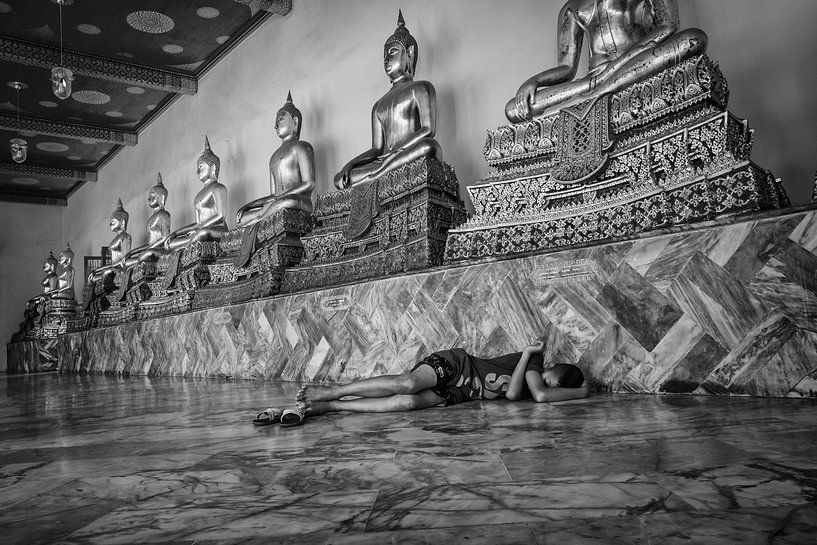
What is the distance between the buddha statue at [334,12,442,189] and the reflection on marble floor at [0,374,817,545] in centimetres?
227

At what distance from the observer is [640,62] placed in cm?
250

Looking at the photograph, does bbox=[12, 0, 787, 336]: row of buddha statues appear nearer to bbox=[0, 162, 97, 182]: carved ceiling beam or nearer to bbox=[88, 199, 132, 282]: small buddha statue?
bbox=[88, 199, 132, 282]: small buddha statue

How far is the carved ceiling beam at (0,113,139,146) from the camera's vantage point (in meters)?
8.61

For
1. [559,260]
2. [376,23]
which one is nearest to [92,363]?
[376,23]

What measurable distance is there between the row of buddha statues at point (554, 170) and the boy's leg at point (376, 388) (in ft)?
2.98

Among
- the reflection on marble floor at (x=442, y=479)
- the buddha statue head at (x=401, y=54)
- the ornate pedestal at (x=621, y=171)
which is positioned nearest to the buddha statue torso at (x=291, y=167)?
the buddha statue head at (x=401, y=54)

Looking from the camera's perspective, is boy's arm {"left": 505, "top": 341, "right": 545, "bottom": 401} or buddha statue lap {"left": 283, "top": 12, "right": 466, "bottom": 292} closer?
boy's arm {"left": 505, "top": 341, "right": 545, "bottom": 401}

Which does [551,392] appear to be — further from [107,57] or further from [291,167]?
[107,57]

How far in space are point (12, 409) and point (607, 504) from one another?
2927mm

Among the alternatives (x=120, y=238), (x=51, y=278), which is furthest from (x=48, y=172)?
(x=120, y=238)

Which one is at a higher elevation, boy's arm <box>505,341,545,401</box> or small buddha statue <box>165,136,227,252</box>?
small buddha statue <box>165,136,227,252</box>

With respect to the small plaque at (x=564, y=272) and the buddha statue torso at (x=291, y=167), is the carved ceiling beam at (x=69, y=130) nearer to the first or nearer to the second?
the buddha statue torso at (x=291, y=167)

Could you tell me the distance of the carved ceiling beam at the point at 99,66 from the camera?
21.7 ft

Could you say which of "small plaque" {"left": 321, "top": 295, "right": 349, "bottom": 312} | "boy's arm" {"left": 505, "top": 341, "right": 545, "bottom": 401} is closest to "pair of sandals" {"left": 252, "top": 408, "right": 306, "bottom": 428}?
"boy's arm" {"left": 505, "top": 341, "right": 545, "bottom": 401}
